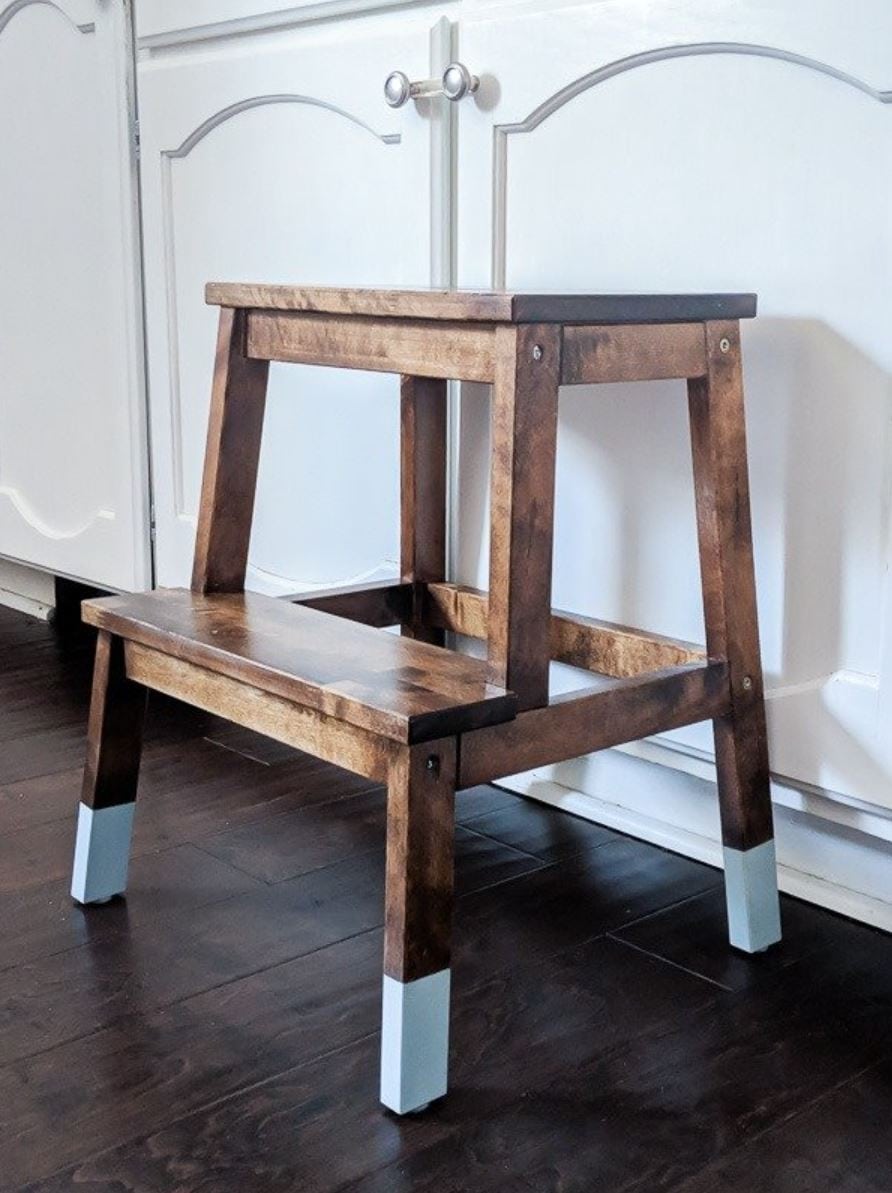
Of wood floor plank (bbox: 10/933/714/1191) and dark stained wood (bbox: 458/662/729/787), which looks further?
dark stained wood (bbox: 458/662/729/787)

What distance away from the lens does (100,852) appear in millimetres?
1269

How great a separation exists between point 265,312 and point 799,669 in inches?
20.6

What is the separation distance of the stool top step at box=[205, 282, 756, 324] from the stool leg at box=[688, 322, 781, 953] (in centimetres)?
3

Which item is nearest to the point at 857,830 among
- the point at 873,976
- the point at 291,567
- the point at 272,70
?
the point at 873,976

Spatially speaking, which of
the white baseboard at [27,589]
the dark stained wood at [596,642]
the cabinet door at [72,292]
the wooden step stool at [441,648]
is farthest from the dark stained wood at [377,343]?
the white baseboard at [27,589]

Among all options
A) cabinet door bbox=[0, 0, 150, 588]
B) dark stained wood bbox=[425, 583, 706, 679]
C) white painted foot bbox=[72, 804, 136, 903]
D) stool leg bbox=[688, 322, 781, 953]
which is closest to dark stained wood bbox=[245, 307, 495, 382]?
stool leg bbox=[688, 322, 781, 953]

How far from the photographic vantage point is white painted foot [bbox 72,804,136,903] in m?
1.26

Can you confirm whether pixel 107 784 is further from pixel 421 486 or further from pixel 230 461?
pixel 421 486

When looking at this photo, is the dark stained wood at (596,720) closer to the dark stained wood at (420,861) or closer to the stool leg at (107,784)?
the dark stained wood at (420,861)

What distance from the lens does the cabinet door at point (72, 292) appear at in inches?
71.7

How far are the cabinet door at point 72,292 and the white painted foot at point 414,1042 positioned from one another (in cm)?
102

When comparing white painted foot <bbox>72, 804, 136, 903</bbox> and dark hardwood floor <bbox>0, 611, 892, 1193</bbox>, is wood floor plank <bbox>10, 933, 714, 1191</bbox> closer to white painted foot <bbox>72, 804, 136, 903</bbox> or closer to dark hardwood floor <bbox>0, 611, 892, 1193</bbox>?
dark hardwood floor <bbox>0, 611, 892, 1193</bbox>

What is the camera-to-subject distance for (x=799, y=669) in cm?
119

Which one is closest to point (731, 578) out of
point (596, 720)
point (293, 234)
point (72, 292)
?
point (596, 720)
